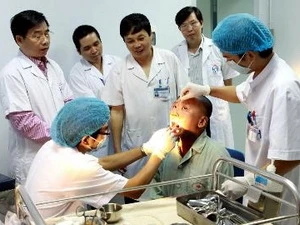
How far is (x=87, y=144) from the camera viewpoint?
1.75 meters

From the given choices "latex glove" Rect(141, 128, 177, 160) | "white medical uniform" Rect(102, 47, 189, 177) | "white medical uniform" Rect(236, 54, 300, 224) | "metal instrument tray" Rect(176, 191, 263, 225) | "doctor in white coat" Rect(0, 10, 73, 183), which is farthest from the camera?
"white medical uniform" Rect(102, 47, 189, 177)

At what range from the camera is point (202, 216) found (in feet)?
4.68

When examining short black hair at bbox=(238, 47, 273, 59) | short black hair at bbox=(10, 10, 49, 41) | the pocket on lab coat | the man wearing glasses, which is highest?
short black hair at bbox=(10, 10, 49, 41)

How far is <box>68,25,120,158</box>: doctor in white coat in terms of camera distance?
9.38ft

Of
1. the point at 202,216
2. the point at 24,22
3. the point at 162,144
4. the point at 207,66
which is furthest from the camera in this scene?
the point at 207,66

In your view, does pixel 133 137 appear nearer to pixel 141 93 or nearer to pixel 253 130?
pixel 141 93

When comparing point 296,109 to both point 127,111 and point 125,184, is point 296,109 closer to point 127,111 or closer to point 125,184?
point 125,184

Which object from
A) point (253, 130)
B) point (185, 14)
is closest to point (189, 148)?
point (253, 130)

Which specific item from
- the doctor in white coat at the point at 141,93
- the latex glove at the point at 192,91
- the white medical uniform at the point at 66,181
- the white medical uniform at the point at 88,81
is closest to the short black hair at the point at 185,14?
the doctor in white coat at the point at 141,93

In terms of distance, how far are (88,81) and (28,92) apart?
567 mm

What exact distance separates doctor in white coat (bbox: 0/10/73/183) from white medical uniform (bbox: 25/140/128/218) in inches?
28.8

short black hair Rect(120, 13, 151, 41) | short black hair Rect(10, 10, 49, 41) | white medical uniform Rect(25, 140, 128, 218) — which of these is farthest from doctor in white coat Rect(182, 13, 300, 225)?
short black hair Rect(10, 10, 49, 41)

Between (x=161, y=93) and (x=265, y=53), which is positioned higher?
(x=265, y=53)

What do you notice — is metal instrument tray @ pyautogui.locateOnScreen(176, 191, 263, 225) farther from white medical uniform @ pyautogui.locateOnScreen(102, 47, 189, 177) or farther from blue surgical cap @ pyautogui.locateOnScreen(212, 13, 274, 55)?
white medical uniform @ pyautogui.locateOnScreen(102, 47, 189, 177)
